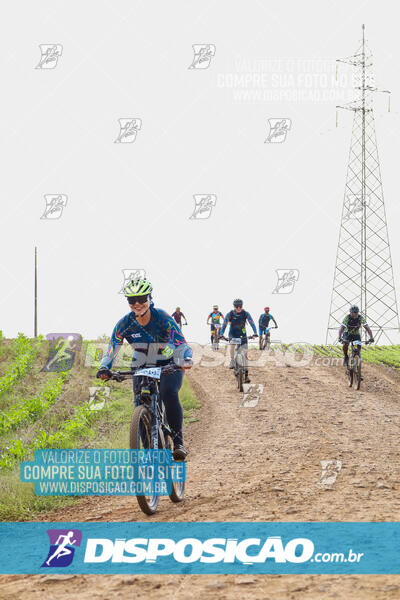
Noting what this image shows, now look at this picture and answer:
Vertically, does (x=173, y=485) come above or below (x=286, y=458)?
above

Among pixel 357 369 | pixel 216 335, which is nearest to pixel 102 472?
pixel 357 369

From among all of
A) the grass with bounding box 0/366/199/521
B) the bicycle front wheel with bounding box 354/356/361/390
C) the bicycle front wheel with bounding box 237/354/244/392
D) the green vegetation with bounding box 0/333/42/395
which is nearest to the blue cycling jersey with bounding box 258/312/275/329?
the grass with bounding box 0/366/199/521

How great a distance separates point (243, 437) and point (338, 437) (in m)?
1.87

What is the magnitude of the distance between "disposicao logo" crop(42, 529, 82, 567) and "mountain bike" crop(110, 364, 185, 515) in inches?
30.4

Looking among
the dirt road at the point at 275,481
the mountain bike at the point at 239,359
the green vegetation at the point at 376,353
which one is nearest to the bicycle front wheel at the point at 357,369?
the dirt road at the point at 275,481

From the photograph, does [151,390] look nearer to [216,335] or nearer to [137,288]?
[137,288]

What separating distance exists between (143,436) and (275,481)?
2336 mm

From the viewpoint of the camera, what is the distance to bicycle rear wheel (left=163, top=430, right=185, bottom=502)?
7191 mm

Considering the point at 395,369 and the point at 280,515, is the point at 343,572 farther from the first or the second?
the point at 395,369

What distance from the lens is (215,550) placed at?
215 inches

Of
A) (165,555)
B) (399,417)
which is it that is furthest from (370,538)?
(399,417)

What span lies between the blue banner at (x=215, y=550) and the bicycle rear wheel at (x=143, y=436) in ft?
0.79

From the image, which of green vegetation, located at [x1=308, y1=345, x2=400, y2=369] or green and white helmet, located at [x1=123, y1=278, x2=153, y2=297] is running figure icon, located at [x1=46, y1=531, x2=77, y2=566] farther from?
green vegetation, located at [x1=308, y1=345, x2=400, y2=369]

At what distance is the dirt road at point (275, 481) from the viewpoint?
15.4 ft
